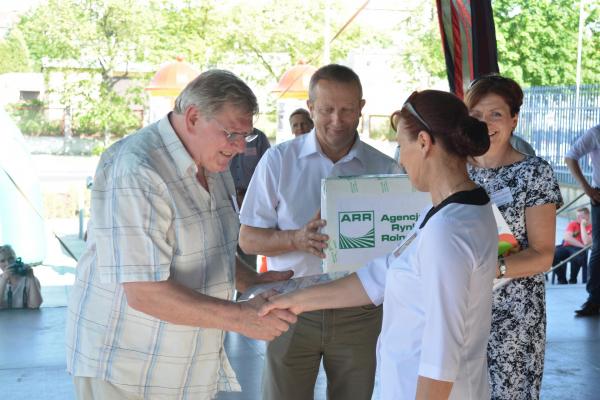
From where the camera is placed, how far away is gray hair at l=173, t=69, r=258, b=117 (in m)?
2.23

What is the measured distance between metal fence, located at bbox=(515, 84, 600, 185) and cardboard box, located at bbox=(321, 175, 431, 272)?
39.9ft

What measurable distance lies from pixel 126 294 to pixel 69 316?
0.92 ft

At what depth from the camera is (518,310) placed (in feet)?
9.65

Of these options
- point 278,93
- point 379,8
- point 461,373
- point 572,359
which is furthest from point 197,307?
point 379,8

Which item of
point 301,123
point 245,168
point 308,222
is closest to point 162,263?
point 308,222

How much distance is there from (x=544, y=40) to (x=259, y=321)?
2346cm

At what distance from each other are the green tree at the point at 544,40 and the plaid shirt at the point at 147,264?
2239cm

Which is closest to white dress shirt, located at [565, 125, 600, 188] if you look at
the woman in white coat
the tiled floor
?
the tiled floor

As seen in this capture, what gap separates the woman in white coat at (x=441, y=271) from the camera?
1.90 meters

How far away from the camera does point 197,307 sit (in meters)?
2.21

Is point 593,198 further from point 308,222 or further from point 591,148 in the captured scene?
point 308,222

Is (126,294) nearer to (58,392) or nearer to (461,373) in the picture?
(461,373)

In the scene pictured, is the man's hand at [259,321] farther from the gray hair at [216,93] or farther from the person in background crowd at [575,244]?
the person in background crowd at [575,244]

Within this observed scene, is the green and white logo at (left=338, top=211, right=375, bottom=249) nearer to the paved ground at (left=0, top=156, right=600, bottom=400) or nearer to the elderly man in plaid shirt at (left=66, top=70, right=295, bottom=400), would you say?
the elderly man in plaid shirt at (left=66, top=70, right=295, bottom=400)
